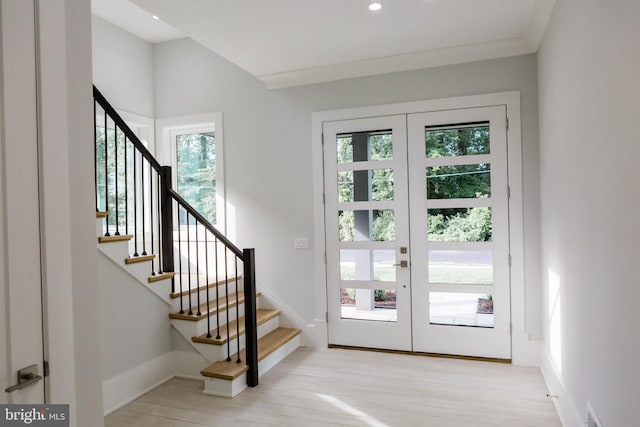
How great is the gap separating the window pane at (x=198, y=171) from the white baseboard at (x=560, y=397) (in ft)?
11.8

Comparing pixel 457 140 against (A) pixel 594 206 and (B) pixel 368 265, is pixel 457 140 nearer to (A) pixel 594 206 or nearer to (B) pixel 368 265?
(B) pixel 368 265

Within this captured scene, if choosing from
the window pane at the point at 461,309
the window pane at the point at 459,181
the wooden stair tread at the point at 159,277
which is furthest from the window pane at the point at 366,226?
the wooden stair tread at the point at 159,277

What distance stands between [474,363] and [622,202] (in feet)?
8.46

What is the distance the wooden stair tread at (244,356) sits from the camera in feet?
10.6

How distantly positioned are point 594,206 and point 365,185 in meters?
2.40

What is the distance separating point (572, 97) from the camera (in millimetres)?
2438

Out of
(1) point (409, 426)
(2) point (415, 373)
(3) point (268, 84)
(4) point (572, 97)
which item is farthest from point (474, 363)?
(3) point (268, 84)

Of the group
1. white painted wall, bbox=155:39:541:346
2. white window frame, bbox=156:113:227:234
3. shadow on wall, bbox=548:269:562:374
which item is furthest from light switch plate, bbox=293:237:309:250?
shadow on wall, bbox=548:269:562:374

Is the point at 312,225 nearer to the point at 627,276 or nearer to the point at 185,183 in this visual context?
the point at 185,183

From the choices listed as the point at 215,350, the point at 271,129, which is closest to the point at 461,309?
the point at 215,350

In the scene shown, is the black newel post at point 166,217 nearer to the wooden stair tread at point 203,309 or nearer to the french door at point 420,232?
the wooden stair tread at point 203,309

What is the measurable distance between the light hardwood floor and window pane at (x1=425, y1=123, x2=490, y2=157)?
76.7 inches

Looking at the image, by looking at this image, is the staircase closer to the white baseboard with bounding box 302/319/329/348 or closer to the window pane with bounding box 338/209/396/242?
the white baseboard with bounding box 302/319/329/348

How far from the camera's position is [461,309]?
3934mm
